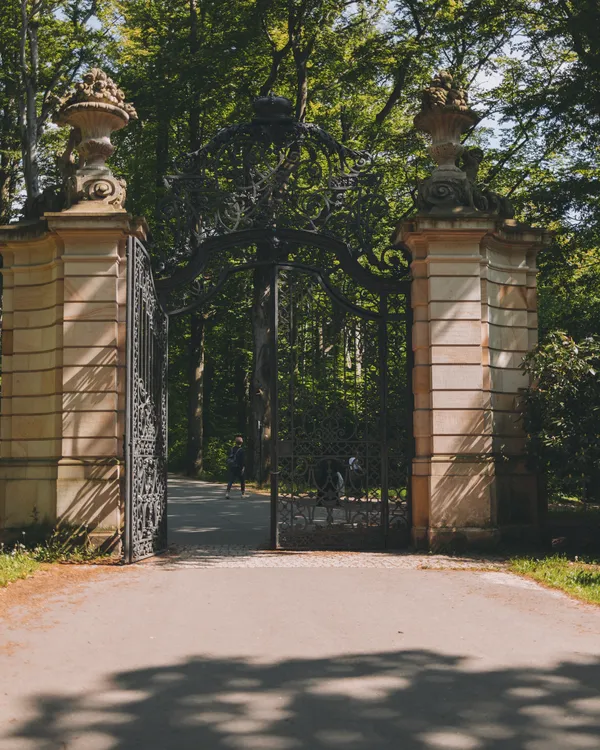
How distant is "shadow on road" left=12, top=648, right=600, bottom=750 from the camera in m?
4.05

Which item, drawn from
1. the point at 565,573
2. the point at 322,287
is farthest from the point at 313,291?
the point at 565,573

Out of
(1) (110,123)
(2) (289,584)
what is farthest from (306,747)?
(1) (110,123)

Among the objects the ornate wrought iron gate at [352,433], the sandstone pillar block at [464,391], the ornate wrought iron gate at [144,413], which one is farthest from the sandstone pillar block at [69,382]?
the sandstone pillar block at [464,391]

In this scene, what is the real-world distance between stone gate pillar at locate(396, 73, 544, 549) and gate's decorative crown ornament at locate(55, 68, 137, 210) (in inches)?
145

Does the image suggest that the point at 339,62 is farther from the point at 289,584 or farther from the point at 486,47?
the point at 289,584

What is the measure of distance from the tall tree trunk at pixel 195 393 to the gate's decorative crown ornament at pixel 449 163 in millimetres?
14549

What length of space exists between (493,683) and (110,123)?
8532 mm

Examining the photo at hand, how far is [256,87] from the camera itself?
2134cm

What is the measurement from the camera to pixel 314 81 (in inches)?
843

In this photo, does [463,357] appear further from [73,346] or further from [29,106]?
[29,106]

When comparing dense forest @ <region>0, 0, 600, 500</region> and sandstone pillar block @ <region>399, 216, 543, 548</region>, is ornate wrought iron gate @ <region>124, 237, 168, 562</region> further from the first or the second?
dense forest @ <region>0, 0, 600, 500</region>

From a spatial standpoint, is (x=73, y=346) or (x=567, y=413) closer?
(x=567, y=413)

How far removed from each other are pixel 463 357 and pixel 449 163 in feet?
8.39

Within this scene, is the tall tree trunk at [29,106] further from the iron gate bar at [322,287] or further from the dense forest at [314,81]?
the iron gate bar at [322,287]
